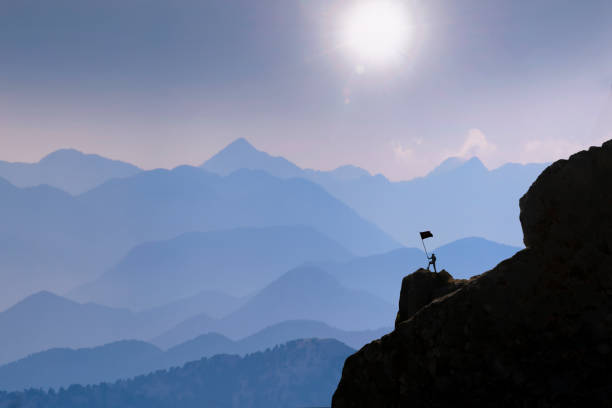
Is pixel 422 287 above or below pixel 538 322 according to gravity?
above

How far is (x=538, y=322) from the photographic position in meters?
12.4

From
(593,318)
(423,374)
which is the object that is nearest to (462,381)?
(423,374)

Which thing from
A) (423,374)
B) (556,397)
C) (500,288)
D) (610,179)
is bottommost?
(556,397)

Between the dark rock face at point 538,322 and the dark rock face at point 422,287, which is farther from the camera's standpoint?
the dark rock face at point 422,287

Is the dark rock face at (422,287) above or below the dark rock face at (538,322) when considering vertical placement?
above

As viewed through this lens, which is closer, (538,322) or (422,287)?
(538,322)

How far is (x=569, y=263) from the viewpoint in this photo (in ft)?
41.6

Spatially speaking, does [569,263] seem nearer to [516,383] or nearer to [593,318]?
[593,318]

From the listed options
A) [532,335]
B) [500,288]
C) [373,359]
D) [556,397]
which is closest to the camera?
[556,397]

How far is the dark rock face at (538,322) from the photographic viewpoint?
38.4ft

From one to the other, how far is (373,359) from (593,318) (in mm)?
6216

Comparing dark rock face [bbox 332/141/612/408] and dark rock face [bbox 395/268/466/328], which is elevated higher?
dark rock face [bbox 395/268/466/328]

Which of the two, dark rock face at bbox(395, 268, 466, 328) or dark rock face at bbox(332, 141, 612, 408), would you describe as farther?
dark rock face at bbox(395, 268, 466, 328)

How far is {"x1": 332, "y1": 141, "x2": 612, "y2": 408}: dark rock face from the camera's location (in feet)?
38.4
